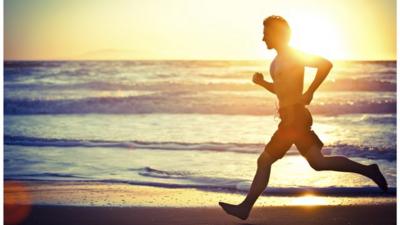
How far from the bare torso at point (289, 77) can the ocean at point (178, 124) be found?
157 centimetres

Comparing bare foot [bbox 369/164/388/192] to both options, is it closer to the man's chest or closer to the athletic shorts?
the athletic shorts

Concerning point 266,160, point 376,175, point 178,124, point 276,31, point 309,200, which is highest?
point 276,31

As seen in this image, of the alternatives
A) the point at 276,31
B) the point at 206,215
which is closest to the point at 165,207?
the point at 206,215

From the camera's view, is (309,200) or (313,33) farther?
(313,33)

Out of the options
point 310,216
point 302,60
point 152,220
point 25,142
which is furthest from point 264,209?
point 25,142

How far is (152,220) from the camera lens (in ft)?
14.8

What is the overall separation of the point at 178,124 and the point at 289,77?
21.4ft

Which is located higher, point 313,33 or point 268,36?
point 268,36

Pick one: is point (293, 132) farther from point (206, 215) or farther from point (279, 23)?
point (206, 215)

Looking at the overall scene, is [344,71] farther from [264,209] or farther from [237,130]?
[264,209]

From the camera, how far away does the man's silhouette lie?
4.04 meters

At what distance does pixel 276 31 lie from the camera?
4102 millimetres

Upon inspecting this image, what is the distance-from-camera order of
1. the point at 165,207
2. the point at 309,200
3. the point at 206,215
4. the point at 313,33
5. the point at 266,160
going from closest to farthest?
the point at 266,160 → the point at 206,215 → the point at 165,207 → the point at 309,200 → the point at 313,33

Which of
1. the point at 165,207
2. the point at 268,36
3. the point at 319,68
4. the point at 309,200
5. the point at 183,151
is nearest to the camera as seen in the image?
the point at 319,68
